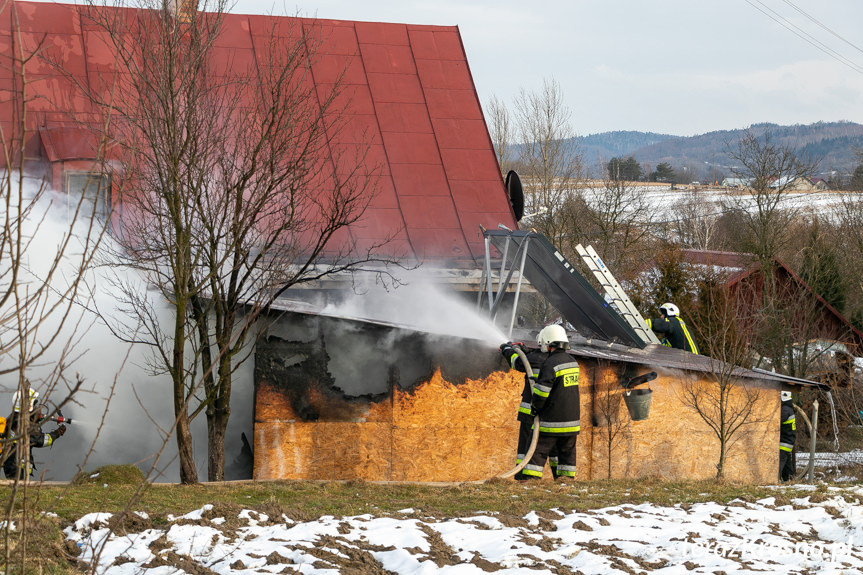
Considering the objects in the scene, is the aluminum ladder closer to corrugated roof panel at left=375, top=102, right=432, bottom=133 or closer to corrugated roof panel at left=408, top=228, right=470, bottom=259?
corrugated roof panel at left=408, top=228, right=470, bottom=259

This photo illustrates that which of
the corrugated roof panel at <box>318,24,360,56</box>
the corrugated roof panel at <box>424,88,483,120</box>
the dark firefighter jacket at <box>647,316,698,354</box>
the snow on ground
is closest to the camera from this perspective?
the snow on ground

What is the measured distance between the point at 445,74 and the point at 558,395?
→ 9213 millimetres

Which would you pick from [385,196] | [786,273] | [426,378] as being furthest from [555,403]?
[786,273]

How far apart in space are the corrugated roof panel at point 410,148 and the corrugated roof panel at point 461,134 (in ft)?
0.88

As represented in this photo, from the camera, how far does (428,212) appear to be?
47.7 feet

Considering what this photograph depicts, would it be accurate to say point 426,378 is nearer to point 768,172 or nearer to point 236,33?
point 236,33

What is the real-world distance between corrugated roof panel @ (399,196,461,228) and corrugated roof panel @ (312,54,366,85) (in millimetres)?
2930

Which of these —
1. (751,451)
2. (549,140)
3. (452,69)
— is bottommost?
(751,451)

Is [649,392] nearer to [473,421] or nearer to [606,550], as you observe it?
[473,421]

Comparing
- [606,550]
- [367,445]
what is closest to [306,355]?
[367,445]

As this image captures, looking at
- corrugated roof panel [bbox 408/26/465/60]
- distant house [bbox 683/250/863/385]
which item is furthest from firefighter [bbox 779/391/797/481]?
distant house [bbox 683/250/863/385]

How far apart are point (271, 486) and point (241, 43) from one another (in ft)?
32.8

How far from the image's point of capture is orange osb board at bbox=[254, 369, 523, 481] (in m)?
10.4

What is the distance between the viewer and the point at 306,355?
10.6m
